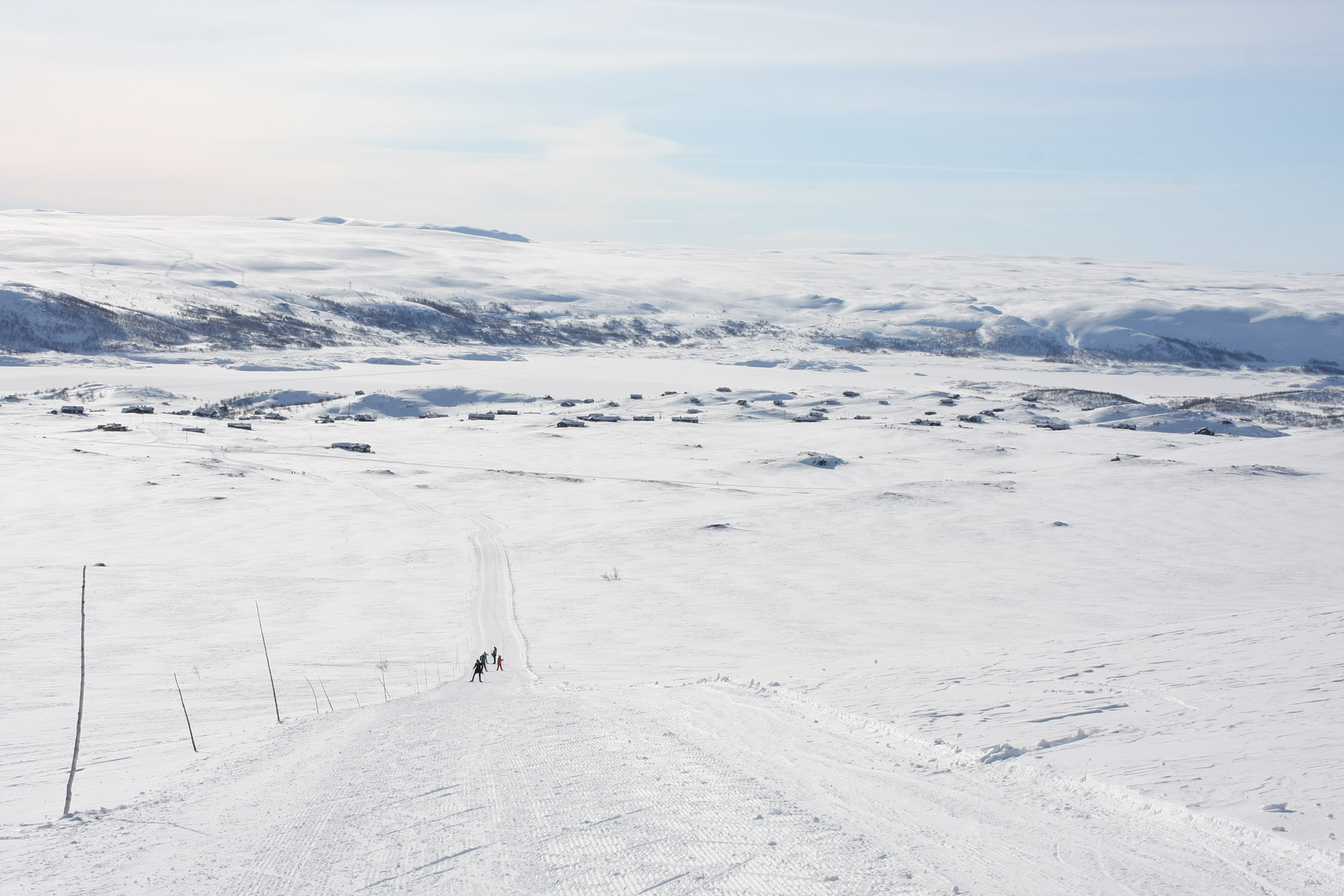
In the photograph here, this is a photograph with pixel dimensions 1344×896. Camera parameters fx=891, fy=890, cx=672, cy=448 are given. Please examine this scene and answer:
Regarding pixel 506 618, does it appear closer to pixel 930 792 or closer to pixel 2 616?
pixel 2 616

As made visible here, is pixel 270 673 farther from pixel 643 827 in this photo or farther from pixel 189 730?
pixel 643 827

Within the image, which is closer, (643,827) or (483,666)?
(643,827)

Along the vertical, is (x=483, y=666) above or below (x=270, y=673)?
below

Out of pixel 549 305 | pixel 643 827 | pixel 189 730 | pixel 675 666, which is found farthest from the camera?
pixel 549 305

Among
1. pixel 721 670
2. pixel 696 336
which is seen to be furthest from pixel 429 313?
pixel 721 670

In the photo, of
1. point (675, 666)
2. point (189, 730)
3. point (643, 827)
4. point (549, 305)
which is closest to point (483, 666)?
point (675, 666)

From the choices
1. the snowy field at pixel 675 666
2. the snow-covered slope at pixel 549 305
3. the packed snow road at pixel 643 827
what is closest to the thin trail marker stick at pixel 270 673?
the snowy field at pixel 675 666

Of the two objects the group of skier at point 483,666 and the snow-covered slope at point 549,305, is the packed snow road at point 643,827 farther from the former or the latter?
the snow-covered slope at point 549,305

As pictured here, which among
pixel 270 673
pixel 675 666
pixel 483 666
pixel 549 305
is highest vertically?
pixel 549 305
